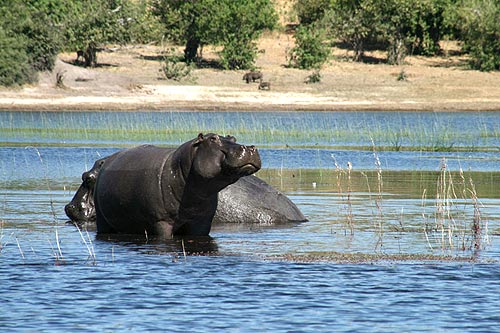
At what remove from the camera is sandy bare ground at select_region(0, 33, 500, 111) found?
3984 centimetres

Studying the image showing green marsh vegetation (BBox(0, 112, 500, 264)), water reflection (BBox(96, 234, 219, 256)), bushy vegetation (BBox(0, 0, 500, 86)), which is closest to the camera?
water reflection (BBox(96, 234, 219, 256))

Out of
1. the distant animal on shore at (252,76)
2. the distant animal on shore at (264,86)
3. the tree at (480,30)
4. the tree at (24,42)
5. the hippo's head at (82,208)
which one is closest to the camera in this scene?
the hippo's head at (82,208)

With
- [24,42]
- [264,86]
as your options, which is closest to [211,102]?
[264,86]

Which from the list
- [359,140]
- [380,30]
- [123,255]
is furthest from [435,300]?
[380,30]

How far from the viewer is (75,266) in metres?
10.0

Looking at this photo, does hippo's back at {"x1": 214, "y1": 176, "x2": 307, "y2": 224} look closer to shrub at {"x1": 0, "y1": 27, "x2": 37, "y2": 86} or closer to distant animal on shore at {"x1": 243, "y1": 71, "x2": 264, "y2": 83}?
shrub at {"x1": 0, "y1": 27, "x2": 37, "y2": 86}

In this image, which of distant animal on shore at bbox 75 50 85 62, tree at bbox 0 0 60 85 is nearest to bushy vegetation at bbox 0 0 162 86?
tree at bbox 0 0 60 85

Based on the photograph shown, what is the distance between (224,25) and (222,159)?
1562 inches

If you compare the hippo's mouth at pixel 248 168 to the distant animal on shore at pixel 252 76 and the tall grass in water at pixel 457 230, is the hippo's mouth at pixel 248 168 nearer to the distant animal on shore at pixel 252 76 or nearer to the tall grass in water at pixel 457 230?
the tall grass in water at pixel 457 230

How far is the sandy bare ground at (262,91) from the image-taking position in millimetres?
39844

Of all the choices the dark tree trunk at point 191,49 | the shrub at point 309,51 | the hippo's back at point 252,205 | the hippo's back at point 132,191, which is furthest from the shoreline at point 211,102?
the hippo's back at point 132,191

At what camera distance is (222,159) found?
34.8ft

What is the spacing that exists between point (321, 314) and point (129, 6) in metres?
42.6

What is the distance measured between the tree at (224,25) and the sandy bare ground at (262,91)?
4.13 feet
